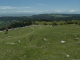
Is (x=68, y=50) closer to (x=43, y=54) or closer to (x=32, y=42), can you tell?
(x=43, y=54)

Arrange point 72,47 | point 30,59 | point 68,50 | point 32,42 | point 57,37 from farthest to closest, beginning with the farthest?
point 57,37 → point 32,42 → point 72,47 → point 68,50 → point 30,59

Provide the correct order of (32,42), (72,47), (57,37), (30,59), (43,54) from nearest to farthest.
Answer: (30,59) → (43,54) → (72,47) → (32,42) → (57,37)

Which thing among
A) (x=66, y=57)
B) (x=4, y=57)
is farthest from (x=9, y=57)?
(x=66, y=57)

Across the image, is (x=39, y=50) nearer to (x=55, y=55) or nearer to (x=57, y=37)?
(x=55, y=55)

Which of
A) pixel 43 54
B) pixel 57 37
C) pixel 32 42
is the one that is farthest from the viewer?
pixel 57 37

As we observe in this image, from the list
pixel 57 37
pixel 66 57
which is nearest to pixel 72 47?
pixel 66 57

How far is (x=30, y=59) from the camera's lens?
2264 centimetres

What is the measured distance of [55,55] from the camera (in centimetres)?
2452

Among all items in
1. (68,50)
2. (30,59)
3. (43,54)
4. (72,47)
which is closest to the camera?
(30,59)

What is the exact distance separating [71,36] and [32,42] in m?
9.64

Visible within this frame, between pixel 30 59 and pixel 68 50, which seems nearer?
pixel 30 59

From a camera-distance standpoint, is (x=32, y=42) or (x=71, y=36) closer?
(x=32, y=42)

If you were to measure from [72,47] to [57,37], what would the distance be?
33.9ft

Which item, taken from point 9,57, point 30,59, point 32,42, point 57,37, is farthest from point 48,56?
point 57,37
